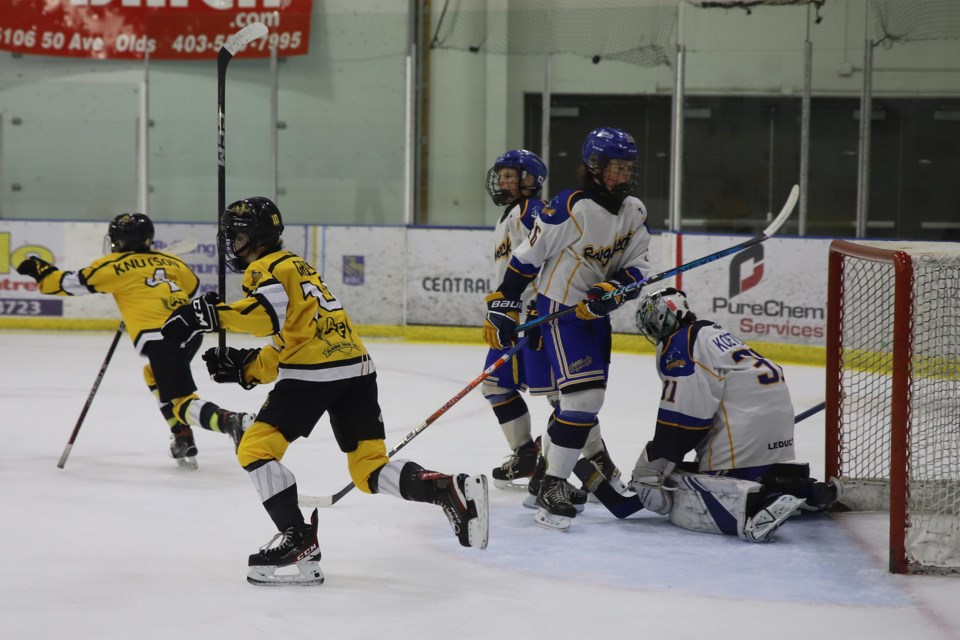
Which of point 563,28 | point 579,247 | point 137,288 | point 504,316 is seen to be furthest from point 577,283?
point 563,28

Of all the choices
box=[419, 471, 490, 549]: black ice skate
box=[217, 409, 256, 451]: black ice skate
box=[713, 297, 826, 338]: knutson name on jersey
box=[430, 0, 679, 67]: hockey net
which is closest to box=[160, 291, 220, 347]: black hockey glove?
box=[419, 471, 490, 549]: black ice skate

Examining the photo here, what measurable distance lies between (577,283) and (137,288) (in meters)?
1.82

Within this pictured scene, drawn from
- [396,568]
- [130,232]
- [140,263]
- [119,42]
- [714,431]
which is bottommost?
[396,568]

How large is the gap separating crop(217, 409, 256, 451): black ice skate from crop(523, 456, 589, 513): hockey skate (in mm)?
1030

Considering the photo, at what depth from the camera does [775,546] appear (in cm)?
336

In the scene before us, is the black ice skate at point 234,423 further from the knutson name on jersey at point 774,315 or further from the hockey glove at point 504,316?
the knutson name on jersey at point 774,315

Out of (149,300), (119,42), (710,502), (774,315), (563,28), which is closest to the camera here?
(710,502)

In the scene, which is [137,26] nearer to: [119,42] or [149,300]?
[119,42]

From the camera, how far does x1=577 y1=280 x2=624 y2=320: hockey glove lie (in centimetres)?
347

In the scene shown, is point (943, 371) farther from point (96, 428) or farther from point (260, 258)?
point (96, 428)

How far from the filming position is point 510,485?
13.6 ft

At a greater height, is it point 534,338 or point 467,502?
point 534,338

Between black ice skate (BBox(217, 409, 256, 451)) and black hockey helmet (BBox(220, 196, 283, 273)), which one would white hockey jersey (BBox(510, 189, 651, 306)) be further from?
black ice skate (BBox(217, 409, 256, 451))

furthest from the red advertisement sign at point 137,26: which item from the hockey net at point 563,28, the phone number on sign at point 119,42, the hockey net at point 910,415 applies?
the hockey net at point 910,415
